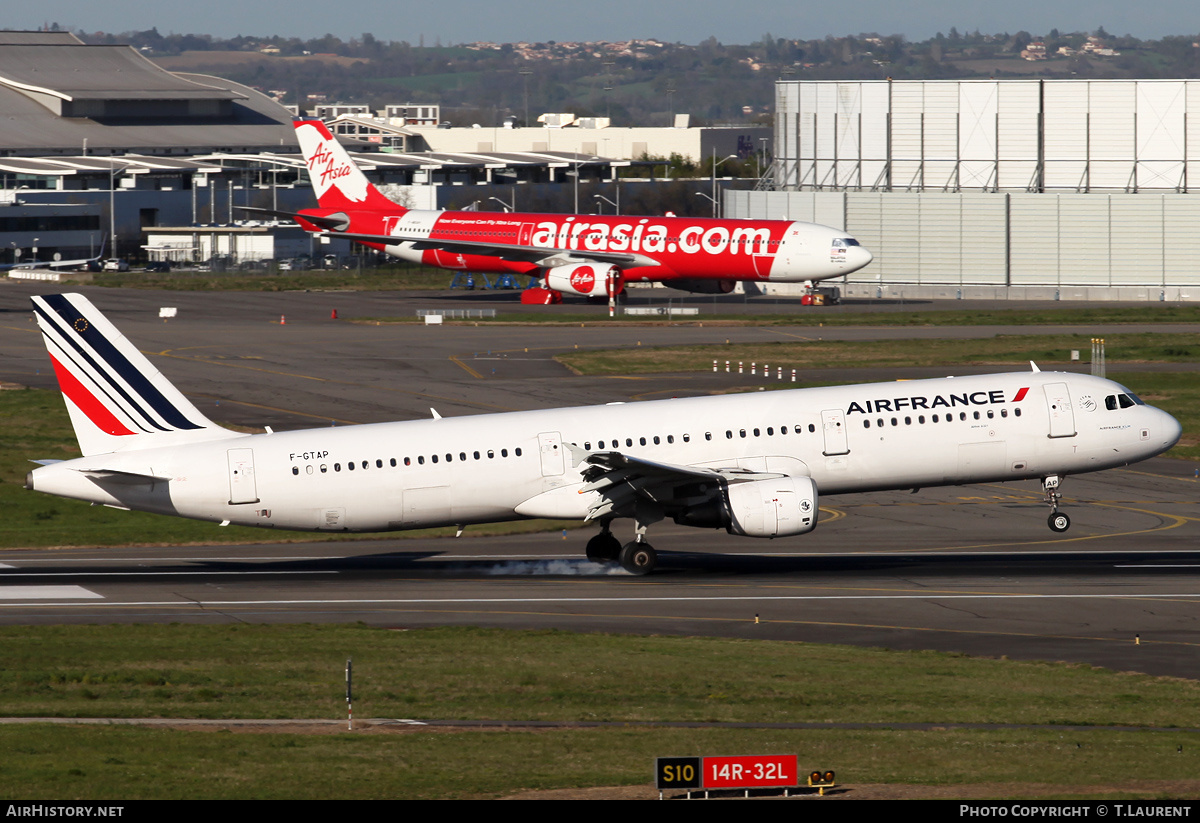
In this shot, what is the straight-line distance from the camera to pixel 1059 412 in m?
43.0

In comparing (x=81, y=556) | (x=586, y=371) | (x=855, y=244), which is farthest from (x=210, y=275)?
(x=81, y=556)

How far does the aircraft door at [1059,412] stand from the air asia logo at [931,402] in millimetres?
802

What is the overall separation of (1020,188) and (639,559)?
323 ft

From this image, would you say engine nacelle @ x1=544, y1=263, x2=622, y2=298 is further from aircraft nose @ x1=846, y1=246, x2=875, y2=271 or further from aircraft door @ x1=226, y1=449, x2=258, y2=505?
aircraft door @ x1=226, y1=449, x2=258, y2=505

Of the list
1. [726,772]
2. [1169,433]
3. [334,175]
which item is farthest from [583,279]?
[726,772]

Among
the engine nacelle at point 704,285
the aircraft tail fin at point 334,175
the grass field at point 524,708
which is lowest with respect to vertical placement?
the grass field at point 524,708

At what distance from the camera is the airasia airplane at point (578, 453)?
40.4m

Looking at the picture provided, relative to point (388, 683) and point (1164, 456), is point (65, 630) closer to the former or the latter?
point (388, 683)

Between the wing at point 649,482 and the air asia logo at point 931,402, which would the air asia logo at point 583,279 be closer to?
the air asia logo at point 931,402

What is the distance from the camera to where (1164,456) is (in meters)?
62.6

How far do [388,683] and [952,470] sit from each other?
19.5 metres

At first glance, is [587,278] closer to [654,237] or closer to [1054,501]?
[654,237]

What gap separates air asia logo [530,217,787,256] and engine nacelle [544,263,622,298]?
178 cm

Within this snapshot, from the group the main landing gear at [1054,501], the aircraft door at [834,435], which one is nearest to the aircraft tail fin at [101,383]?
the aircraft door at [834,435]
